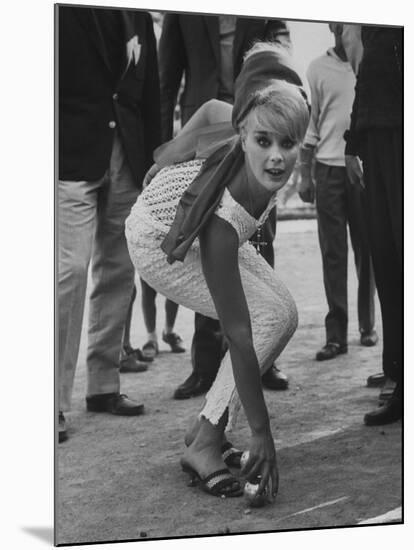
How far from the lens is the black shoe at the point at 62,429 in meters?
4.29

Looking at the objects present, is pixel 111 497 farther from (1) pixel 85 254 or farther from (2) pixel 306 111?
(2) pixel 306 111

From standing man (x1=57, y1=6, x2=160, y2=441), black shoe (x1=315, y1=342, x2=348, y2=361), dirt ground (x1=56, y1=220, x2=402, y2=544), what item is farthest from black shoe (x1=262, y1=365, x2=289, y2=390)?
standing man (x1=57, y1=6, x2=160, y2=441)

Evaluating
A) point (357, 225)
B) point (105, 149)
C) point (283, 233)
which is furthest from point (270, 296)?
point (105, 149)

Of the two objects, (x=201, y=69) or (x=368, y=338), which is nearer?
(x=201, y=69)

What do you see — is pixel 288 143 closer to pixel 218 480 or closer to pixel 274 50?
pixel 274 50

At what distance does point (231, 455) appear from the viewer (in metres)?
4.45

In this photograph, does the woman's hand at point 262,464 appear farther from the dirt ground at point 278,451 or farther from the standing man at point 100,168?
the standing man at point 100,168

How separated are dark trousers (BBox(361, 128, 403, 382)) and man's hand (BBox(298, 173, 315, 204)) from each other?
28 cm

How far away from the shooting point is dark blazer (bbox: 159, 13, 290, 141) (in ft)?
14.5

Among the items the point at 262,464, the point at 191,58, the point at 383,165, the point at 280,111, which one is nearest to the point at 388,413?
the point at 262,464

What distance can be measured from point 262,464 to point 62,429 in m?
0.77

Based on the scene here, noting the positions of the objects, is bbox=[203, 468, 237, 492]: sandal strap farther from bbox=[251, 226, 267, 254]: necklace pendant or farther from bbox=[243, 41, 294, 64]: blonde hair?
bbox=[243, 41, 294, 64]: blonde hair

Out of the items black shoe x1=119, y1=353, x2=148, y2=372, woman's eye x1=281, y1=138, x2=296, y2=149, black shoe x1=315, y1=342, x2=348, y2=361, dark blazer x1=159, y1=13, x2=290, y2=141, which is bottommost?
black shoe x1=315, y1=342, x2=348, y2=361

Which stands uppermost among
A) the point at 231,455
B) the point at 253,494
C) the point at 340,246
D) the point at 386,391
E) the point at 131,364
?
the point at 340,246
